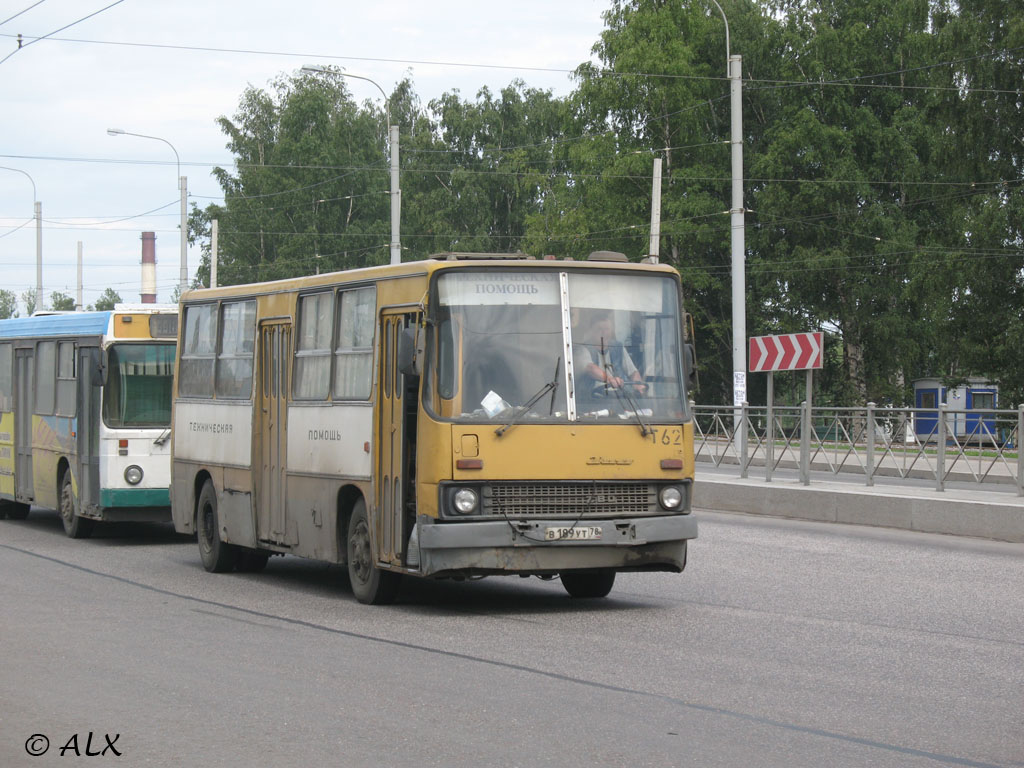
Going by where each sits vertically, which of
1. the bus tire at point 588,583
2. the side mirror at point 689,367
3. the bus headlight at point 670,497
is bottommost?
the bus tire at point 588,583

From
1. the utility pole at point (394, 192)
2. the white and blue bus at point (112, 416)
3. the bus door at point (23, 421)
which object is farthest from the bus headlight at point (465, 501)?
the utility pole at point (394, 192)

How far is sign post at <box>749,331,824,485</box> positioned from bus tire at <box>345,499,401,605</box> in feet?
32.4

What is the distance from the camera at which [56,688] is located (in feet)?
27.9

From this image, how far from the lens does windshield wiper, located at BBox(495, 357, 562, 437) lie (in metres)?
11.3

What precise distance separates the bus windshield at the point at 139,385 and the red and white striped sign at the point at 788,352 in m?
7.94

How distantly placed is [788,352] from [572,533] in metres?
11.6

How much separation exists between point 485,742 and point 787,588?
22.3 ft

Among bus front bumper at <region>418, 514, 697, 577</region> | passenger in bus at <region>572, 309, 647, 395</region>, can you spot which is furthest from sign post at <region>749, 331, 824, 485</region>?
bus front bumper at <region>418, 514, 697, 577</region>

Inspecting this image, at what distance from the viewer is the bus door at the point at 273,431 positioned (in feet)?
45.8

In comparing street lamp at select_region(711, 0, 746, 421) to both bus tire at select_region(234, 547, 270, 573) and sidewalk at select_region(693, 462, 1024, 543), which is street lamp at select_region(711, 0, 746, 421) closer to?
sidewalk at select_region(693, 462, 1024, 543)

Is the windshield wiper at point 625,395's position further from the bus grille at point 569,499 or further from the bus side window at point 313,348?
the bus side window at point 313,348

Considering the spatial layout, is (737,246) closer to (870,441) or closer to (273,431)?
(870,441)

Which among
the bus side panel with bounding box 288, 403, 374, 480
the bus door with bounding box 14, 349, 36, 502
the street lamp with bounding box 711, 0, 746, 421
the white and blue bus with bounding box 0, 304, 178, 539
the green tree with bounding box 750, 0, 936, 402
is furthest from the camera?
the green tree with bounding box 750, 0, 936, 402

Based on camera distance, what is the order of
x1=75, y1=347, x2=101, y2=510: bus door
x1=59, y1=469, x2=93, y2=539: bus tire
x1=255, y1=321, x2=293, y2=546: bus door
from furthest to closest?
1. x1=59, y1=469, x2=93, y2=539: bus tire
2. x1=75, y1=347, x2=101, y2=510: bus door
3. x1=255, y1=321, x2=293, y2=546: bus door
